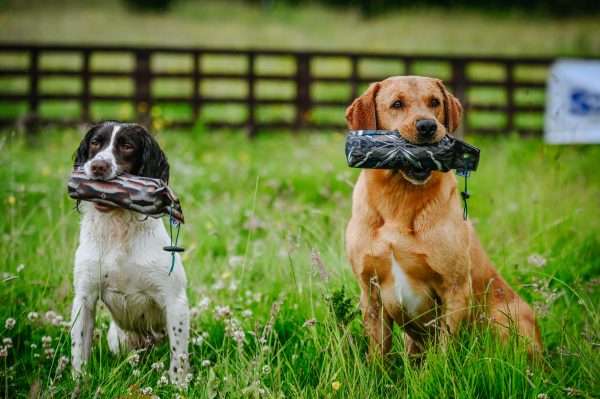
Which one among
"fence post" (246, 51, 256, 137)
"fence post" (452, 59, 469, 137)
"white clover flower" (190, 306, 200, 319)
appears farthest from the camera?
"fence post" (452, 59, 469, 137)

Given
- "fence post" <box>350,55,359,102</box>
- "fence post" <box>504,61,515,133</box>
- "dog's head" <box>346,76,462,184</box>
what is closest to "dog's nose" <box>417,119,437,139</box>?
"dog's head" <box>346,76,462,184</box>

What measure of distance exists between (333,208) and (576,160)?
3.14 metres

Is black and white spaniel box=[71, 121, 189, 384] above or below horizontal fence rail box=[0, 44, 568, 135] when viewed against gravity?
below

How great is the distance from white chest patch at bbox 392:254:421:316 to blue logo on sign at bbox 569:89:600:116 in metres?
7.56

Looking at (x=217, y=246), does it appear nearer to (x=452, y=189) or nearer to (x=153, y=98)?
(x=452, y=189)

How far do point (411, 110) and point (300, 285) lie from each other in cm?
112

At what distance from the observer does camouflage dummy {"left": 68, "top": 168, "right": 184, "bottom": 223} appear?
2.78m

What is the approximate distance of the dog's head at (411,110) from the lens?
2863 mm

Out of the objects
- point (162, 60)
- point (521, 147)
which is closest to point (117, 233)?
point (521, 147)

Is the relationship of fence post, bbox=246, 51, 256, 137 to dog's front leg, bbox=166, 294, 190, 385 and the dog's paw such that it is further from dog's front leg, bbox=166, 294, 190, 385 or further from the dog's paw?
the dog's paw

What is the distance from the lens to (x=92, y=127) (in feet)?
10.0

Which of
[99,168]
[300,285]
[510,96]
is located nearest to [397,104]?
[300,285]

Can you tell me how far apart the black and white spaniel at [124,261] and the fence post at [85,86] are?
7.35m

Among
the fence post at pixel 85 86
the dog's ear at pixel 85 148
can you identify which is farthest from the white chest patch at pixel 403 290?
the fence post at pixel 85 86
